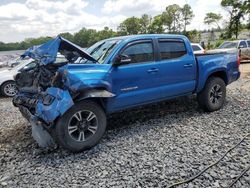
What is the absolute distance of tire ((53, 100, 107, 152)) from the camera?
4.77 m

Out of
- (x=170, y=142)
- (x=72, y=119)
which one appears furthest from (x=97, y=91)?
(x=170, y=142)

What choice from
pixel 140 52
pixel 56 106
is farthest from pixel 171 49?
pixel 56 106

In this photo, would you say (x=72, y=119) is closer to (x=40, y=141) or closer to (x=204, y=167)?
(x=40, y=141)

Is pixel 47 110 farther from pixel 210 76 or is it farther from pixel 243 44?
pixel 243 44

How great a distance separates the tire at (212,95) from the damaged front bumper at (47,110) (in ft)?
11.4

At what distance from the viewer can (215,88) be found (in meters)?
7.08

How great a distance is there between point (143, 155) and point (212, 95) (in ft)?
10.1

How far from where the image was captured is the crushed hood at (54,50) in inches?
203

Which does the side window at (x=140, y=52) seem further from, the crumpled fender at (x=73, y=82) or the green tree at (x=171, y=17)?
the green tree at (x=171, y=17)

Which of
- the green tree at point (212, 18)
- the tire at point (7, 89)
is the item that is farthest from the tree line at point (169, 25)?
the tire at point (7, 89)

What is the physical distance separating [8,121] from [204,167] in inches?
205

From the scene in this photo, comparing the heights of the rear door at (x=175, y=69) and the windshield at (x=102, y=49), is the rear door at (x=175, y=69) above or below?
below

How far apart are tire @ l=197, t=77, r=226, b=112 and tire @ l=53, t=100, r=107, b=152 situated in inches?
110

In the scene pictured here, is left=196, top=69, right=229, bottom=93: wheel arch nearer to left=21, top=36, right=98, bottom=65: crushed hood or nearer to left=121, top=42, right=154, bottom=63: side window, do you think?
left=121, top=42, right=154, bottom=63: side window
